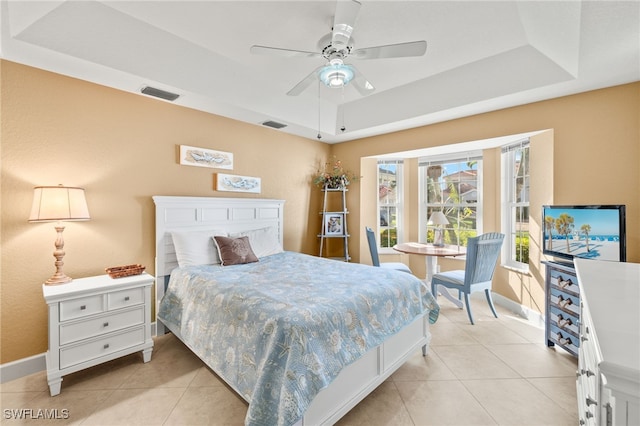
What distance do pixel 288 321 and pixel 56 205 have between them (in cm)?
211

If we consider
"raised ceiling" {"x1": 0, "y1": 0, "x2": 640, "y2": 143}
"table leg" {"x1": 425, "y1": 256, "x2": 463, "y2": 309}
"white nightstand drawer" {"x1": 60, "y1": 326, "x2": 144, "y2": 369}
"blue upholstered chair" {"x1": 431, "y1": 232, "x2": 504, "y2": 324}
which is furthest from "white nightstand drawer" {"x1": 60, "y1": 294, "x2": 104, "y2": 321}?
"table leg" {"x1": 425, "y1": 256, "x2": 463, "y2": 309}

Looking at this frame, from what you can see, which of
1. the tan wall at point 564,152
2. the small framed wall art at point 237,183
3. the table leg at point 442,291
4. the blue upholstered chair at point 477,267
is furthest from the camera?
the table leg at point 442,291

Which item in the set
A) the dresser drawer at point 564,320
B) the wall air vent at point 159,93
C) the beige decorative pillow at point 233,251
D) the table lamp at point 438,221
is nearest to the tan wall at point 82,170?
the wall air vent at point 159,93

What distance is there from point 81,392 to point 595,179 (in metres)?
4.89

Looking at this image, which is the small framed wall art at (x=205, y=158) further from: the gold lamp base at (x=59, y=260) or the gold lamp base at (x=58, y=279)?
the gold lamp base at (x=58, y=279)

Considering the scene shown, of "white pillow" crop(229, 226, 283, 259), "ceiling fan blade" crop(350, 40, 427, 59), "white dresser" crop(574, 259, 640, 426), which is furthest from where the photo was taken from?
"white pillow" crop(229, 226, 283, 259)

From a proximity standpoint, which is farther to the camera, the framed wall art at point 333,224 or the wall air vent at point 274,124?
the framed wall art at point 333,224

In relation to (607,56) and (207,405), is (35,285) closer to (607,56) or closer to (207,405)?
(207,405)

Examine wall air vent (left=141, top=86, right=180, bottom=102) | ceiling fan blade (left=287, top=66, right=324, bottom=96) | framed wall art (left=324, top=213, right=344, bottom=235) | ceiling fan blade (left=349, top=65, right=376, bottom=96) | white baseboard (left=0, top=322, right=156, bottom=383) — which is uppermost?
wall air vent (left=141, top=86, right=180, bottom=102)

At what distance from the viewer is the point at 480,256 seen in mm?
3201

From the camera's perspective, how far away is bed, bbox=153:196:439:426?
4.90ft

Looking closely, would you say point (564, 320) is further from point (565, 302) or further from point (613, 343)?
point (613, 343)

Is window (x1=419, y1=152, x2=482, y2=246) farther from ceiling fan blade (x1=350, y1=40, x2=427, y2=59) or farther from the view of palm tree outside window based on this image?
ceiling fan blade (x1=350, y1=40, x2=427, y2=59)

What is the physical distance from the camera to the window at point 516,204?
3652mm
